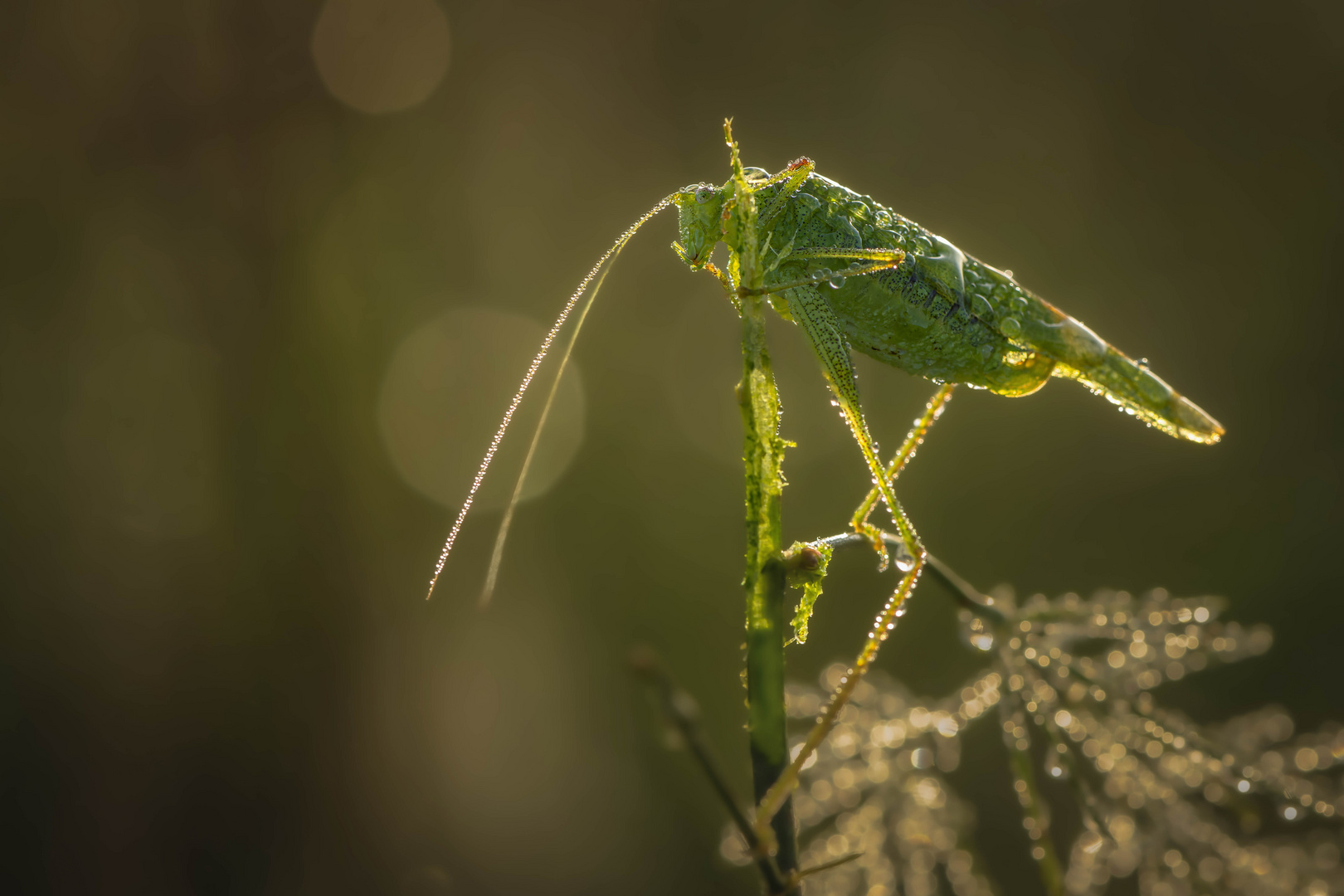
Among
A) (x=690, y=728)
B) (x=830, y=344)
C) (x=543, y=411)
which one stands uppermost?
(x=830, y=344)

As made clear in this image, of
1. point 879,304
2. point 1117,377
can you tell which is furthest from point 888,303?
point 1117,377

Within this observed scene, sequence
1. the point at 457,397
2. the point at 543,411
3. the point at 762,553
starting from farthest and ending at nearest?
the point at 457,397
the point at 543,411
the point at 762,553

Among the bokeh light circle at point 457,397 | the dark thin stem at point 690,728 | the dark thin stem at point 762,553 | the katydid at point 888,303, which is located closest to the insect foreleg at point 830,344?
the katydid at point 888,303

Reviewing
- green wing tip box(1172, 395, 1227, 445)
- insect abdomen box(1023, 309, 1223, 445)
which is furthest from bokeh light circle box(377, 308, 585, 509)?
green wing tip box(1172, 395, 1227, 445)

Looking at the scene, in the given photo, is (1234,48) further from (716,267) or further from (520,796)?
(520,796)

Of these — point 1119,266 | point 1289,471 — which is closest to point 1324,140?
point 1119,266

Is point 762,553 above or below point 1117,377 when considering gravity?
below

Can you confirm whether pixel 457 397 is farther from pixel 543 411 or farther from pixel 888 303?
pixel 888 303
